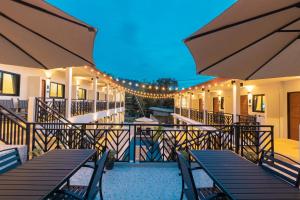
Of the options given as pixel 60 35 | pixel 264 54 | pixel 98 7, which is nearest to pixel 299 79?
pixel 264 54

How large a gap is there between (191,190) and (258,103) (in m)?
12.7

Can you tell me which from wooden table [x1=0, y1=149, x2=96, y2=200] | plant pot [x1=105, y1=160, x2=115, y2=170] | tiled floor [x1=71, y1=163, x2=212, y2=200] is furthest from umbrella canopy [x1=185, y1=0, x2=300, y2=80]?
plant pot [x1=105, y1=160, x2=115, y2=170]

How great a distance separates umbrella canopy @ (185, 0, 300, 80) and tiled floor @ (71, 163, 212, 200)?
2.39 metres

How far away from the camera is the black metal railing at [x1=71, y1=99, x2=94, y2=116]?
11400mm

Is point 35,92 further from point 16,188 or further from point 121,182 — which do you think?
point 16,188

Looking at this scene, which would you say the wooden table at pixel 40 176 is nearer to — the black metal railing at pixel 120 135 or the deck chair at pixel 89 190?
the deck chair at pixel 89 190

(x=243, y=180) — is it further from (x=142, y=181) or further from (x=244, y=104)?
(x=244, y=104)

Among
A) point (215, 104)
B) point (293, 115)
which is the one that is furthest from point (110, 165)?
point (215, 104)

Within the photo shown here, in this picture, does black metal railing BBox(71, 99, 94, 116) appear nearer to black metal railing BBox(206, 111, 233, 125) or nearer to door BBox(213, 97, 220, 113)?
black metal railing BBox(206, 111, 233, 125)

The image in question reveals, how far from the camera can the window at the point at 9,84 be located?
930cm

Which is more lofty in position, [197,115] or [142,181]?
[197,115]

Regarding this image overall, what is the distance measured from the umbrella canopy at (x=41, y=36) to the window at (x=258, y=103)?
1239cm

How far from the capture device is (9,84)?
9812 mm

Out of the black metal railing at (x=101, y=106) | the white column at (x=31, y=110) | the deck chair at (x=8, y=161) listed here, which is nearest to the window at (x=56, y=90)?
the black metal railing at (x=101, y=106)
